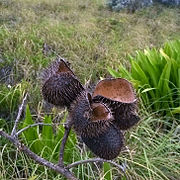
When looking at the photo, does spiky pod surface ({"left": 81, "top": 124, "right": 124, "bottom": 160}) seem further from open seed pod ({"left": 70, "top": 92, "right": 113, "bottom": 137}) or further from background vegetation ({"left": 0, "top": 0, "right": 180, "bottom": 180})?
background vegetation ({"left": 0, "top": 0, "right": 180, "bottom": 180})

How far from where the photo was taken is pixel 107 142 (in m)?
0.86

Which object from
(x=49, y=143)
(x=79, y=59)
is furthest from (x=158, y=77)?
(x=49, y=143)

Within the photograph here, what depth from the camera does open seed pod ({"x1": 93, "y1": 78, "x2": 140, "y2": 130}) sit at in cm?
87

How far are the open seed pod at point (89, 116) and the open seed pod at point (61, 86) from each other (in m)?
0.03

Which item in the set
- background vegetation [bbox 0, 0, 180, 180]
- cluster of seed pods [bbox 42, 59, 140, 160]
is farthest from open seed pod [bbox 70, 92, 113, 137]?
background vegetation [bbox 0, 0, 180, 180]

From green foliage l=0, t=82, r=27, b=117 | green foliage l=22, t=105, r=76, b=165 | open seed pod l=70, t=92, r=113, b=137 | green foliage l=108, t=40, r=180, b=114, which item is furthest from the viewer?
green foliage l=108, t=40, r=180, b=114

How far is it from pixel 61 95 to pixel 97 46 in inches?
184

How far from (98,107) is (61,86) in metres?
0.10

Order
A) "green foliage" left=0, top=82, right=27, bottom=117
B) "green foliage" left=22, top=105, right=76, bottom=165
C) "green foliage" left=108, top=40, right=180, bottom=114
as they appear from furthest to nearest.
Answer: "green foliage" left=108, top=40, right=180, bottom=114, "green foliage" left=0, top=82, right=27, bottom=117, "green foliage" left=22, top=105, right=76, bottom=165

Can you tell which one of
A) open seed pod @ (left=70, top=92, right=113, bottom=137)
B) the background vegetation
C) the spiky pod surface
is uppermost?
open seed pod @ (left=70, top=92, right=113, bottom=137)

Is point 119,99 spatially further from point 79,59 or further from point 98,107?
point 79,59

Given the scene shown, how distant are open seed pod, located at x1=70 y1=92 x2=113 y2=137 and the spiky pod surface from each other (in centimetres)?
2

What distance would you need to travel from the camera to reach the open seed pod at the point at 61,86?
34.4 inches

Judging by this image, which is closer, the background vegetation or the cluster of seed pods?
the cluster of seed pods
